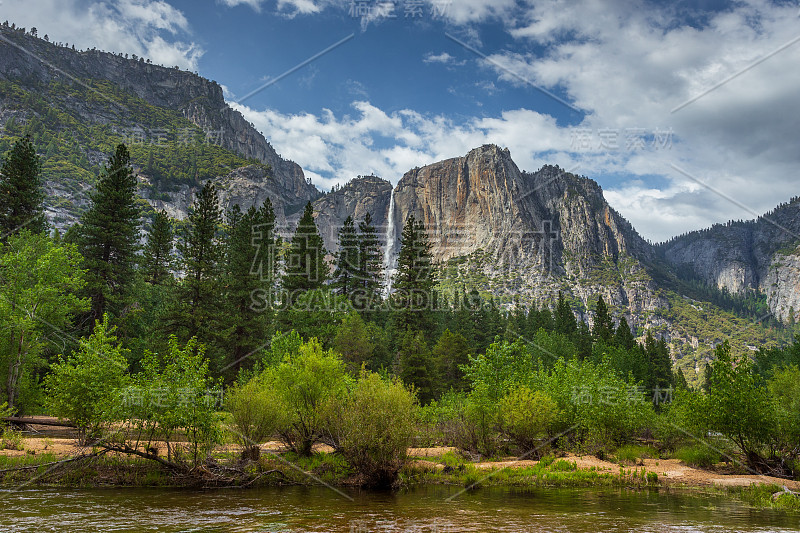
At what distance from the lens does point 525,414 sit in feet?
92.1

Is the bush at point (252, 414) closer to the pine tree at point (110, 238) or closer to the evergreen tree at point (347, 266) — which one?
the pine tree at point (110, 238)

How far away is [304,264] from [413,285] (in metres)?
14.9

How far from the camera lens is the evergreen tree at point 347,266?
218 ft

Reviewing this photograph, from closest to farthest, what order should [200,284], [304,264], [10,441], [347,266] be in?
[10,441], [200,284], [304,264], [347,266]

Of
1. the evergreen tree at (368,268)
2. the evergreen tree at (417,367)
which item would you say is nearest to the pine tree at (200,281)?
the evergreen tree at (417,367)

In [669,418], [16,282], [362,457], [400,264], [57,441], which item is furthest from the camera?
[400,264]

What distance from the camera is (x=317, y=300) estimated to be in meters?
51.3

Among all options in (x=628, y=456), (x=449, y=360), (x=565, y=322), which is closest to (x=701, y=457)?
(x=628, y=456)

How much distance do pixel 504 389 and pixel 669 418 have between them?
17519 mm

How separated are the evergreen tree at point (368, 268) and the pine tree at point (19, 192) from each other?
125 ft

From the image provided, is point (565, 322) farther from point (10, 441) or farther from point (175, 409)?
point (10, 441)

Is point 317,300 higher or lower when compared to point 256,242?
lower

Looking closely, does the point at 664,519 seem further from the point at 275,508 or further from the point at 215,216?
the point at 215,216

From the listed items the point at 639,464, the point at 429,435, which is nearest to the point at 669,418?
the point at 639,464
